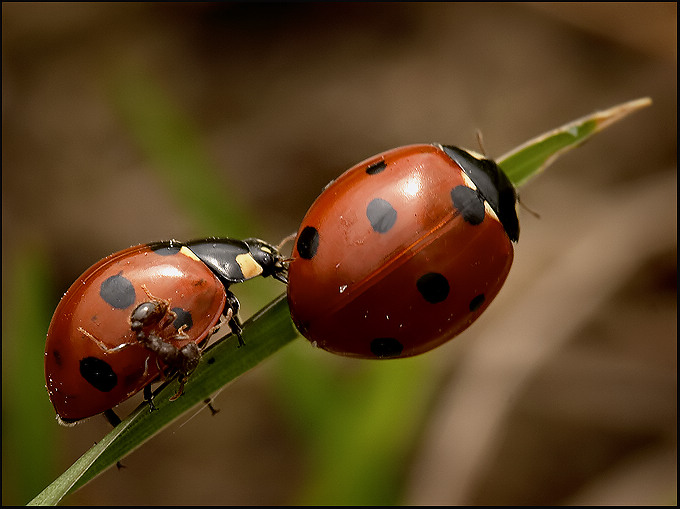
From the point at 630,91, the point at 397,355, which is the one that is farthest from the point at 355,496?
the point at 630,91

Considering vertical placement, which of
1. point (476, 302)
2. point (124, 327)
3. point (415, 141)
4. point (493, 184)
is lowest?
point (415, 141)

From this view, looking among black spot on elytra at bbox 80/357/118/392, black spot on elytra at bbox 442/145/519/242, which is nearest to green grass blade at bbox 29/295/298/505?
black spot on elytra at bbox 80/357/118/392

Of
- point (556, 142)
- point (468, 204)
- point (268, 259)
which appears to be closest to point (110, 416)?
point (268, 259)

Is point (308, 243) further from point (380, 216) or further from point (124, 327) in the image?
point (124, 327)

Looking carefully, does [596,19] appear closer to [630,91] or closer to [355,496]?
[630,91]

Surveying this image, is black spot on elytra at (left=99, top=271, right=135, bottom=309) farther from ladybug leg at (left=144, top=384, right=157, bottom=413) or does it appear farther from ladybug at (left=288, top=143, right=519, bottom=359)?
ladybug at (left=288, top=143, right=519, bottom=359)

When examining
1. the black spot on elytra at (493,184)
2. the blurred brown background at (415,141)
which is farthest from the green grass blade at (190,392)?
the blurred brown background at (415,141)
